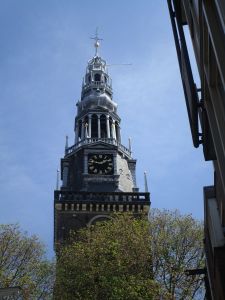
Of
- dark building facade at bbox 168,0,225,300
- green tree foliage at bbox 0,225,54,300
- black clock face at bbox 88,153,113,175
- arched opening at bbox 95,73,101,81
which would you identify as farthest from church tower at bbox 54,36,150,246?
dark building facade at bbox 168,0,225,300

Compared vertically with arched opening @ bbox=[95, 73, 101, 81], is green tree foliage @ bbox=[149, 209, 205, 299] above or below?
below

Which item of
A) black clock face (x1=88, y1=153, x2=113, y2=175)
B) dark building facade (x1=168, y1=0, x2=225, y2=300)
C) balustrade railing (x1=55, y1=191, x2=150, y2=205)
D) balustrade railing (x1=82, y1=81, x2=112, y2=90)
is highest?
balustrade railing (x1=82, y1=81, x2=112, y2=90)

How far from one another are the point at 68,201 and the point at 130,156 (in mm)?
11000

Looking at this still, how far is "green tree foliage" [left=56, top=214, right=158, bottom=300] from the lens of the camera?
25.6m

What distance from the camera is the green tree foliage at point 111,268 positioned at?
25.6 metres

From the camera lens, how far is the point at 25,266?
93.1 ft

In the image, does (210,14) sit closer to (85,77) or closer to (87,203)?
(87,203)

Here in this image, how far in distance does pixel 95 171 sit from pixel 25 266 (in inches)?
891

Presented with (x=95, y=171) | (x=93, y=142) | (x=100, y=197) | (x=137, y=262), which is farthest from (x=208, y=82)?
(x=93, y=142)

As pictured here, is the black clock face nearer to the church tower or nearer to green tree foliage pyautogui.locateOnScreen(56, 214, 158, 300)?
the church tower

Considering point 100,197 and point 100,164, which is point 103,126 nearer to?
point 100,164

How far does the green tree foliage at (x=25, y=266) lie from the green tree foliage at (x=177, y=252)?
6416 millimetres

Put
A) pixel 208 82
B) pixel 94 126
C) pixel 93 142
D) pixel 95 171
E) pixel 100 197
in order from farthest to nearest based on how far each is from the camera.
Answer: pixel 94 126 < pixel 93 142 < pixel 95 171 < pixel 100 197 < pixel 208 82

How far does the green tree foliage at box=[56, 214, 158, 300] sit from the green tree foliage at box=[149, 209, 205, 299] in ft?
1.89
